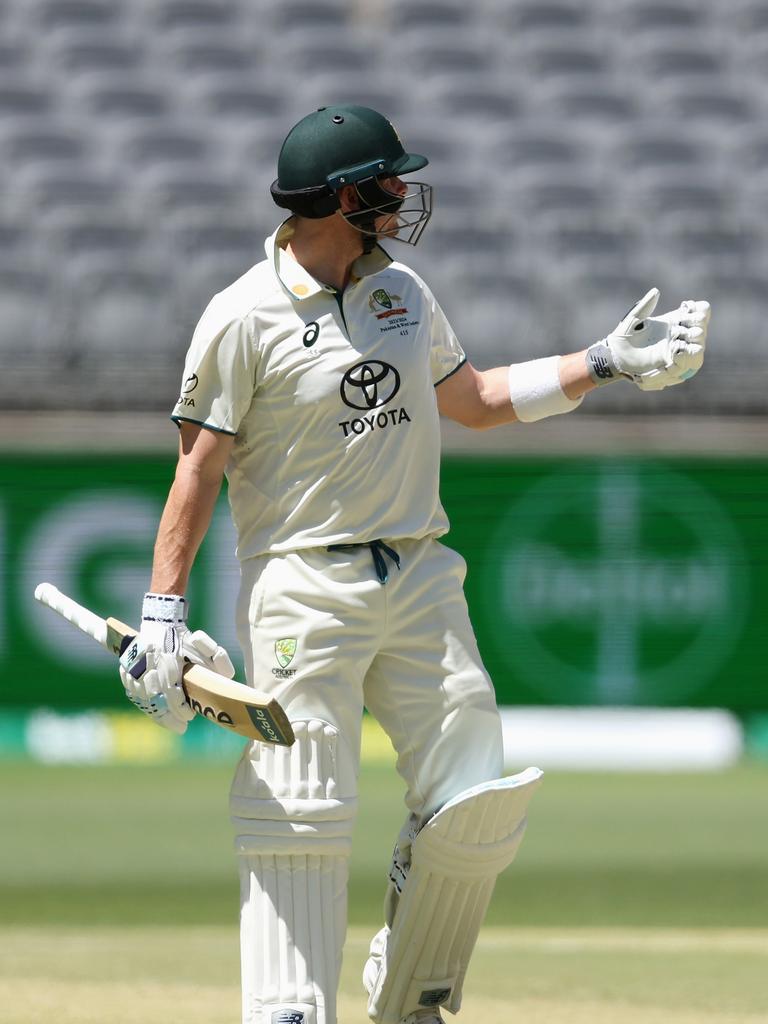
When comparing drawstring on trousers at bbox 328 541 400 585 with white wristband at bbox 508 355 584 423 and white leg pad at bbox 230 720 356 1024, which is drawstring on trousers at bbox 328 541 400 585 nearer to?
white leg pad at bbox 230 720 356 1024

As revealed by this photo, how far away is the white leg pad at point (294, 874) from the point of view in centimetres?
344

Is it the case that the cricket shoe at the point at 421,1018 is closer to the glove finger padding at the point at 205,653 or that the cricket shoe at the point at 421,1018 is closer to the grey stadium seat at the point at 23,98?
the glove finger padding at the point at 205,653

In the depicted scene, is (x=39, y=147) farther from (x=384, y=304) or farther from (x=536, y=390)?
(x=384, y=304)

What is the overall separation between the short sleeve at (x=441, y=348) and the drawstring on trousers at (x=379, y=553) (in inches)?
18.5

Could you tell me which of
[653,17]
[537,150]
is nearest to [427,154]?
[537,150]

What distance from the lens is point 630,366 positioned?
3875 mm

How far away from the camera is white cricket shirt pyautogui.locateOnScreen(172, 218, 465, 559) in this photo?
11.4 ft

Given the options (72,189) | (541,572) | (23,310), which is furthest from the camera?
(72,189)

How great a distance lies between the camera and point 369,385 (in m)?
3.55

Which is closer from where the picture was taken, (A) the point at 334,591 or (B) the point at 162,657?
(B) the point at 162,657

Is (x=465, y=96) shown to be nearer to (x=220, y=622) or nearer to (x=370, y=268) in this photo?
(x=220, y=622)

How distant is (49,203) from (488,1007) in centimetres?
1002

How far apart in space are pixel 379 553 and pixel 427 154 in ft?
35.6

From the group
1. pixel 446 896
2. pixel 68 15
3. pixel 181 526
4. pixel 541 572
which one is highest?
pixel 68 15
